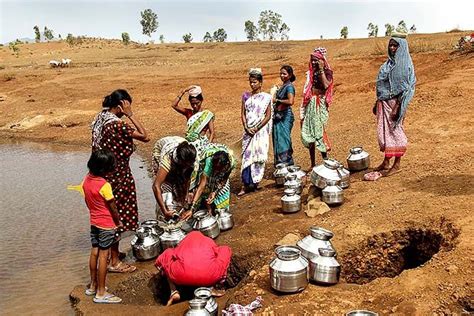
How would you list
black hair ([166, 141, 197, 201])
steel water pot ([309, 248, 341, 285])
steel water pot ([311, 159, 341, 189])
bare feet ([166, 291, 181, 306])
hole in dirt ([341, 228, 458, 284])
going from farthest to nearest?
steel water pot ([311, 159, 341, 189]), black hair ([166, 141, 197, 201]), hole in dirt ([341, 228, 458, 284]), bare feet ([166, 291, 181, 306]), steel water pot ([309, 248, 341, 285])

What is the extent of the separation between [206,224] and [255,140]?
1.81 metres

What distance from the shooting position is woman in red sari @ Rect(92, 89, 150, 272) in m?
4.88

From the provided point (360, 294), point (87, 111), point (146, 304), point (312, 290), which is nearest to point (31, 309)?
point (146, 304)

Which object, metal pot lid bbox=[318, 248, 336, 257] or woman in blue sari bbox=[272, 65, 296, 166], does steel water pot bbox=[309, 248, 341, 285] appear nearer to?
metal pot lid bbox=[318, 248, 336, 257]

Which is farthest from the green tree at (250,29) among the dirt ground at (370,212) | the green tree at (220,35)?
the dirt ground at (370,212)

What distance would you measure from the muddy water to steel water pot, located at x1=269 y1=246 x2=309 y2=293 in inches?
81.3

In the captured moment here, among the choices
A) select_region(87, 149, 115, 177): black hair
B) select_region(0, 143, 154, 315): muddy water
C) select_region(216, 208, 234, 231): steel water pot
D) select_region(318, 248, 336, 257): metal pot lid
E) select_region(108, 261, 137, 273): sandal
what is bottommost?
select_region(0, 143, 154, 315): muddy water

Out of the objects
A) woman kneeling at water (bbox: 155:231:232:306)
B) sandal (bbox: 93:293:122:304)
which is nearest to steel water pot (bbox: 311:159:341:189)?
woman kneeling at water (bbox: 155:231:232:306)

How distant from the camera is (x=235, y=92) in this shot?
52.2 ft

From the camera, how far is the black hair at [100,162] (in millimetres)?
4250

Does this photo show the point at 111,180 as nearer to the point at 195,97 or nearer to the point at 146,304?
the point at 146,304

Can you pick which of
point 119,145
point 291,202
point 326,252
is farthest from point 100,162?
point 291,202

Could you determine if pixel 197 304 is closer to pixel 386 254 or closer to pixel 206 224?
pixel 206 224

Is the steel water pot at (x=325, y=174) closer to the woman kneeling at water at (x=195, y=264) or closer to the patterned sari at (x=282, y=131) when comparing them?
the patterned sari at (x=282, y=131)
